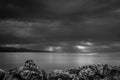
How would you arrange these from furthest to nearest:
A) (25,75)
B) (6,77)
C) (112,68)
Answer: (112,68), (6,77), (25,75)

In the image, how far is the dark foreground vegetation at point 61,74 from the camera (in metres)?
10.1

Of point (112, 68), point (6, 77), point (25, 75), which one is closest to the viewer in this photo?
point (25, 75)

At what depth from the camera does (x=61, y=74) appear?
412 inches

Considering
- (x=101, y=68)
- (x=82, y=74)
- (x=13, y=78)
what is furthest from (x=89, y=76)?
(x=13, y=78)

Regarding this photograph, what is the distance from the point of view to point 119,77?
10.8 m

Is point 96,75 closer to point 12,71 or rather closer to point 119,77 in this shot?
point 119,77

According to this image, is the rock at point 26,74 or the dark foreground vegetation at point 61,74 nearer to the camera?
the rock at point 26,74

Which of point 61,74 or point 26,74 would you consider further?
point 61,74

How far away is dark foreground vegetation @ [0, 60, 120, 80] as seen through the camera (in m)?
10.1

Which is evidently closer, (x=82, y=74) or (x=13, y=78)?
(x=13, y=78)

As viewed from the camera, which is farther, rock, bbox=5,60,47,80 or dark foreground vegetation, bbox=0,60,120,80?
dark foreground vegetation, bbox=0,60,120,80

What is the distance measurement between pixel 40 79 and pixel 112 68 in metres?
5.22

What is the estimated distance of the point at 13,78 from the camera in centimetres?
1011

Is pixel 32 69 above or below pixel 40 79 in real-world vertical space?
above
